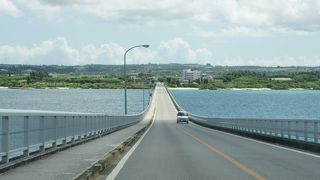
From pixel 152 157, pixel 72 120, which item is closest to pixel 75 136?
pixel 72 120

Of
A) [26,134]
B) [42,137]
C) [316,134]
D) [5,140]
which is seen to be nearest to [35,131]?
[42,137]

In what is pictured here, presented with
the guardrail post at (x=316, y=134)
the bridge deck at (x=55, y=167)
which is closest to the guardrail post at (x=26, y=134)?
the bridge deck at (x=55, y=167)

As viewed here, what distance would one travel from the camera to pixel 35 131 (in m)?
19.0

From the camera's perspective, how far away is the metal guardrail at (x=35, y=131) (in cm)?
1543

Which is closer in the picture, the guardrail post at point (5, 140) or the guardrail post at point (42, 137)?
the guardrail post at point (5, 140)

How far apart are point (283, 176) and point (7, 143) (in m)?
6.86

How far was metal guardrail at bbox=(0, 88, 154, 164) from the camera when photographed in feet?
50.6

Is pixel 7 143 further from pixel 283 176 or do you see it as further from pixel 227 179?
pixel 283 176

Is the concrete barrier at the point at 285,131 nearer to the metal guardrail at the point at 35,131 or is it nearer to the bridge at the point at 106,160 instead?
the bridge at the point at 106,160

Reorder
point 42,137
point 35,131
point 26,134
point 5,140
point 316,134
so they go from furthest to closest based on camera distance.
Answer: point 316,134 → point 42,137 → point 35,131 → point 26,134 → point 5,140

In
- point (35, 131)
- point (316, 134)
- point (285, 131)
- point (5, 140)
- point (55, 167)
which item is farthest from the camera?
point (285, 131)

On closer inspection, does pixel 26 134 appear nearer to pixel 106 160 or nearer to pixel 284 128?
pixel 106 160

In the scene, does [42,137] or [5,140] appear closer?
[5,140]

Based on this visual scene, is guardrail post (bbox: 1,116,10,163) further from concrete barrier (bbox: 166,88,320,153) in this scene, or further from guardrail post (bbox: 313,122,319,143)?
guardrail post (bbox: 313,122,319,143)
